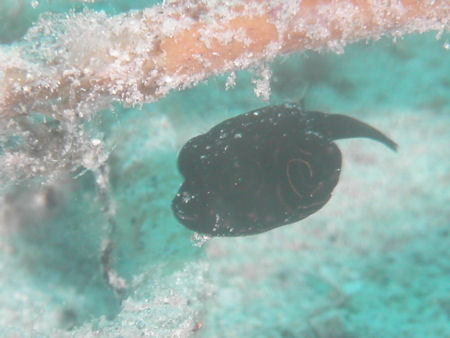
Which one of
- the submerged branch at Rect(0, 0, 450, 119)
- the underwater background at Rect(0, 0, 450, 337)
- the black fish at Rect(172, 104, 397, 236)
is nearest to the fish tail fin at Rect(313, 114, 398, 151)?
the black fish at Rect(172, 104, 397, 236)

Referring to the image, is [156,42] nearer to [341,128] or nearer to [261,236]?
[341,128]

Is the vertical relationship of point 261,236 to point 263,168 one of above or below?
below

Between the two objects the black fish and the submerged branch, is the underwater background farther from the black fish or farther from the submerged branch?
the submerged branch

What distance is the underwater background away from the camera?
8.14 ft

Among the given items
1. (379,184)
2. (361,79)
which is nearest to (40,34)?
(361,79)

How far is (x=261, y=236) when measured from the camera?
2.69 meters

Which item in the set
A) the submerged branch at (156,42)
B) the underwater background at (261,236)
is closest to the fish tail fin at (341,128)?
the underwater background at (261,236)

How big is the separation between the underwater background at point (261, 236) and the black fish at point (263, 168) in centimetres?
43

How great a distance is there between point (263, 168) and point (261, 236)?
75cm

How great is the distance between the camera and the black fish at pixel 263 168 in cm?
216

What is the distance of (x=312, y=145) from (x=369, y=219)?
836mm

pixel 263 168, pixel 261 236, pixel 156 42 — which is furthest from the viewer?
pixel 261 236

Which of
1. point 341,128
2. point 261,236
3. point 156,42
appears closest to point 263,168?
point 341,128

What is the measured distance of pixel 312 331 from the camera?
100 inches
